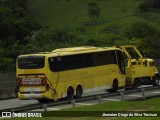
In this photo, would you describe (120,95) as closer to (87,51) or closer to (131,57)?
(87,51)

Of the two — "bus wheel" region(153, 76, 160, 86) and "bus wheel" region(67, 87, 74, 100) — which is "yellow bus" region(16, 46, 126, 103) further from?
"bus wheel" region(153, 76, 160, 86)

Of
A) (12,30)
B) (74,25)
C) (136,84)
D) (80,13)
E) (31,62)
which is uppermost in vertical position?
(80,13)

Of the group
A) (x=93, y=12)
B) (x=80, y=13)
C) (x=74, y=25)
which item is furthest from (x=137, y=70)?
(x=80, y=13)

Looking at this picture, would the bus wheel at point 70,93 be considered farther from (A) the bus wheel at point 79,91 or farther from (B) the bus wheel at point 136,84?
(B) the bus wheel at point 136,84

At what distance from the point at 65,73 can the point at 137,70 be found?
8530 millimetres

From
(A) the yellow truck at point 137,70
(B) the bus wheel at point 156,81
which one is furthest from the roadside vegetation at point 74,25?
(B) the bus wheel at point 156,81

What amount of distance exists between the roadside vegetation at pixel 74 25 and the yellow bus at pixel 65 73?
16.5 metres

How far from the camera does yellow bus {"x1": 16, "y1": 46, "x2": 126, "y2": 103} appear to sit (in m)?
29.1

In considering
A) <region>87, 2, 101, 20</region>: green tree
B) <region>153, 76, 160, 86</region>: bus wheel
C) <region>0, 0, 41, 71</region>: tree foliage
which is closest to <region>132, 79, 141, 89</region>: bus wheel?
<region>153, 76, 160, 86</region>: bus wheel

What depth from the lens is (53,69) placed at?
29.4 m

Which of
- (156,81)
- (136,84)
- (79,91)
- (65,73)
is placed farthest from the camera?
(156,81)

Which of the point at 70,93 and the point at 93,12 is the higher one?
the point at 93,12

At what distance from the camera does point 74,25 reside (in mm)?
130375

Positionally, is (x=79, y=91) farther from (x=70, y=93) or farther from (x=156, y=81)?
(x=156, y=81)
